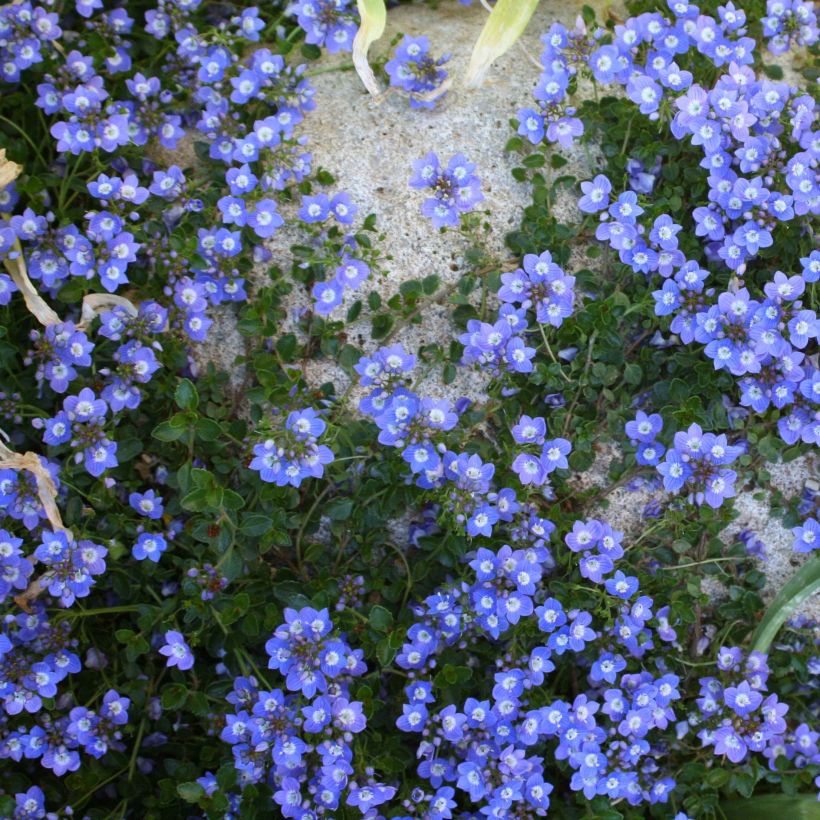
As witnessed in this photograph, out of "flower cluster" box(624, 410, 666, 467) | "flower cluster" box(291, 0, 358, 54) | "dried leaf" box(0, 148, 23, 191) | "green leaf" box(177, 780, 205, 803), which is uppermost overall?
"flower cluster" box(291, 0, 358, 54)

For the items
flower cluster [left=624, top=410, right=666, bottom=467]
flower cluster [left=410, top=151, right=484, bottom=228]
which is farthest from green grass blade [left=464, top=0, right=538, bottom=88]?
flower cluster [left=624, top=410, right=666, bottom=467]

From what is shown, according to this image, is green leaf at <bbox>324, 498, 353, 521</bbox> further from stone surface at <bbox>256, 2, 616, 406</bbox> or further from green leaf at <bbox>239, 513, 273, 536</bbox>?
stone surface at <bbox>256, 2, 616, 406</bbox>

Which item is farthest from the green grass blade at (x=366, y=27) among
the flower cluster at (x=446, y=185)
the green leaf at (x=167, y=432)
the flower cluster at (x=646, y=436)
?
the flower cluster at (x=646, y=436)

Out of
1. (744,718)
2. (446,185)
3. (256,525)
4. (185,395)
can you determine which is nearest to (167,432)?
(185,395)

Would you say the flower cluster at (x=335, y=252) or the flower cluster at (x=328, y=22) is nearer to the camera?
the flower cluster at (x=335, y=252)

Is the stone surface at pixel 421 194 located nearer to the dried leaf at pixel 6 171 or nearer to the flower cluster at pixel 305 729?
the flower cluster at pixel 305 729

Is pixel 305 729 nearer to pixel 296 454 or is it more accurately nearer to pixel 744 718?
pixel 296 454
